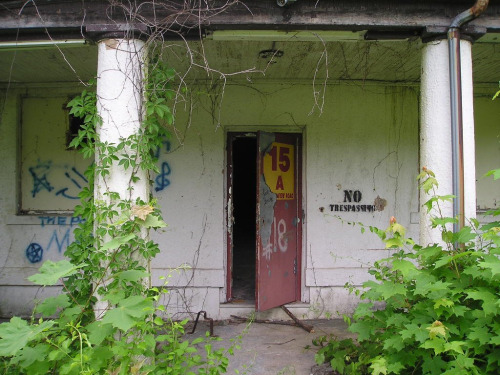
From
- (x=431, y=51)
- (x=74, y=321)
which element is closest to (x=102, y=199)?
(x=74, y=321)

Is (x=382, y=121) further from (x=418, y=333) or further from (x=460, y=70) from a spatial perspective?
(x=418, y=333)

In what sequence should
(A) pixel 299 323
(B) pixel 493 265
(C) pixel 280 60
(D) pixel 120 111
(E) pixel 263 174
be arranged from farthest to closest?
(E) pixel 263 174
(A) pixel 299 323
(C) pixel 280 60
(D) pixel 120 111
(B) pixel 493 265

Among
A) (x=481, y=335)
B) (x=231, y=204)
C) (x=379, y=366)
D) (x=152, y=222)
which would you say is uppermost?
(x=231, y=204)

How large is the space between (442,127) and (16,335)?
3599 millimetres

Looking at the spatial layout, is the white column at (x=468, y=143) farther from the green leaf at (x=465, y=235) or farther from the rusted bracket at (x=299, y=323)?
the rusted bracket at (x=299, y=323)


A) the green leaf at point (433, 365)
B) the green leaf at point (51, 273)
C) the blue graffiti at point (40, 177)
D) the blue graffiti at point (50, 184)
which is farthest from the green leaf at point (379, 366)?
the blue graffiti at point (40, 177)

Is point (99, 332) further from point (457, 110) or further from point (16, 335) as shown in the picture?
point (457, 110)

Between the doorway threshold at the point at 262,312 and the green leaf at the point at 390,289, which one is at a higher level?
the green leaf at the point at 390,289

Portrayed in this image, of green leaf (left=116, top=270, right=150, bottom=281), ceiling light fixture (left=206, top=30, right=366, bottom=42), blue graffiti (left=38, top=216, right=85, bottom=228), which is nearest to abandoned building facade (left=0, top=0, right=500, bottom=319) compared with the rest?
blue graffiti (left=38, top=216, right=85, bottom=228)

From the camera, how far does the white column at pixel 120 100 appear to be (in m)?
3.35

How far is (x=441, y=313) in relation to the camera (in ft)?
9.20

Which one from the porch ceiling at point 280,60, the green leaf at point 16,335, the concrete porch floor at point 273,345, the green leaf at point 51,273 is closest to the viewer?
the green leaf at point 16,335

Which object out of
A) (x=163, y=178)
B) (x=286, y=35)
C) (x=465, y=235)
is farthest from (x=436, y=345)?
(x=163, y=178)

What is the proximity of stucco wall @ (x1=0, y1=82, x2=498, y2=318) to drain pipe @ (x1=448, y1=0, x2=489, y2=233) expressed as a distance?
7.08 feet
